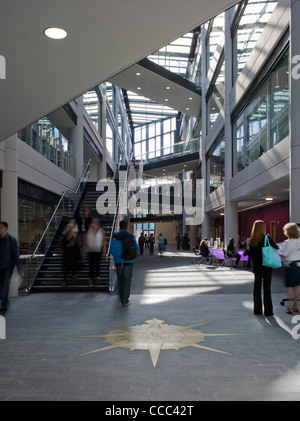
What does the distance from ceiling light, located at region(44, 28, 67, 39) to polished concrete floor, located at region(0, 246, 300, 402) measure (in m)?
3.52

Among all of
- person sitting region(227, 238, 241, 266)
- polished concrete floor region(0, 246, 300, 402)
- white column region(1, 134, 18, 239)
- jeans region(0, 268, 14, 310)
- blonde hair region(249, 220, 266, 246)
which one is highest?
white column region(1, 134, 18, 239)

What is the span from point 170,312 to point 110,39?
5.26 meters

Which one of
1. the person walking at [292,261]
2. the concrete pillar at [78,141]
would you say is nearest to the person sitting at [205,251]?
the concrete pillar at [78,141]

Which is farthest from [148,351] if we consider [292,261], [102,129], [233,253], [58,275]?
[102,129]

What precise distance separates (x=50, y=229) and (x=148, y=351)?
858 cm

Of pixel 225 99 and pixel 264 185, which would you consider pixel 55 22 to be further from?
pixel 225 99

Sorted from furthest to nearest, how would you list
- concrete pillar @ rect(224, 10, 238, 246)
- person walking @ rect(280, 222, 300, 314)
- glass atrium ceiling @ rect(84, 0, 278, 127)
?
concrete pillar @ rect(224, 10, 238, 246) → glass atrium ceiling @ rect(84, 0, 278, 127) → person walking @ rect(280, 222, 300, 314)

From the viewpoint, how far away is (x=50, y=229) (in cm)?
1301

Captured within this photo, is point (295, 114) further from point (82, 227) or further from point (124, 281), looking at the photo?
point (82, 227)

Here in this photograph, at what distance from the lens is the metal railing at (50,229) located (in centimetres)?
1062

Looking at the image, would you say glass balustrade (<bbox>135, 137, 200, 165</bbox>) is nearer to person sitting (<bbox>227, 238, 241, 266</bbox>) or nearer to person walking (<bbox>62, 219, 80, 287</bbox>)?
person sitting (<bbox>227, 238, 241, 266</bbox>)

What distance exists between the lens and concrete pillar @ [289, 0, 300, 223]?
990 cm

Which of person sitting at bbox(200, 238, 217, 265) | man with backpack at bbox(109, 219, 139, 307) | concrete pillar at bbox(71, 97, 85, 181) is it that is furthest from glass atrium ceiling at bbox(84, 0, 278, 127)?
man with backpack at bbox(109, 219, 139, 307)

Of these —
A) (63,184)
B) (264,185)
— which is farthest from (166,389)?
(63,184)
